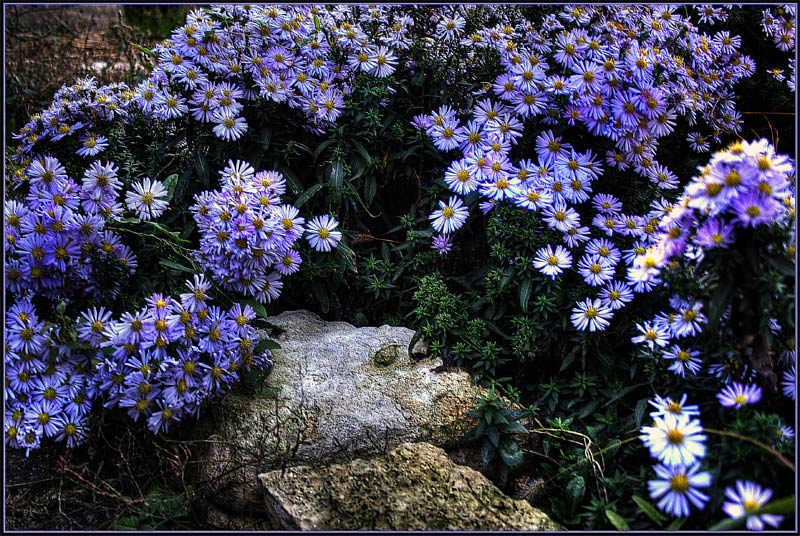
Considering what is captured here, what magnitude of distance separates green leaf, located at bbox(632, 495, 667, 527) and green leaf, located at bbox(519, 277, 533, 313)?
76 cm

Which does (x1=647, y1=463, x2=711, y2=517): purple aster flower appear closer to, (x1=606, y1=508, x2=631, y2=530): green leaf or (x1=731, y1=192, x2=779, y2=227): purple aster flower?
(x1=606, y1=508, x2=631, y2=530): green leaf

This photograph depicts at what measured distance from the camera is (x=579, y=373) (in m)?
2.58

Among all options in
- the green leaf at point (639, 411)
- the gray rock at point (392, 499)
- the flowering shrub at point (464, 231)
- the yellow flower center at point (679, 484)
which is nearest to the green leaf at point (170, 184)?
the flowering shrub at point (464, 231)

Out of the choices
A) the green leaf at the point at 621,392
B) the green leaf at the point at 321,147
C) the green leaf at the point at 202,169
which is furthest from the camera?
the green leaf at the point at 321,147

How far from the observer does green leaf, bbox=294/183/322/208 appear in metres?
2.79

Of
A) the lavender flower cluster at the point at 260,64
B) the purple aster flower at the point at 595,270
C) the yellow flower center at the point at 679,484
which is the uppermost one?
the lavender flower cluster at the point at 260,64

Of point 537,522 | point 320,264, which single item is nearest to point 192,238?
point 320,264

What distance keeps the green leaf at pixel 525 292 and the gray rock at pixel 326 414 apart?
35 cm

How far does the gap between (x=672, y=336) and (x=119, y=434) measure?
1.94m

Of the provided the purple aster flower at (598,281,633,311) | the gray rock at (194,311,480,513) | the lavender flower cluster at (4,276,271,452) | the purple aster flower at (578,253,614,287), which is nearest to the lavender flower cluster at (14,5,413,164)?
the lavender flower cluster at (4,276,271,452)

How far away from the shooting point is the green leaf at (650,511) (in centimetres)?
202

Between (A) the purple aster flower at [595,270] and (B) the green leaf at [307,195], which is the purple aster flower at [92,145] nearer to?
(B) the green leaf at [307,195]

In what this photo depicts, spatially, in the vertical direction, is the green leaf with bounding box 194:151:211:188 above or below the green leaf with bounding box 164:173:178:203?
above

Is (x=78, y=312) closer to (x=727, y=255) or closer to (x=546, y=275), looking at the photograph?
(x=546, y=275)
